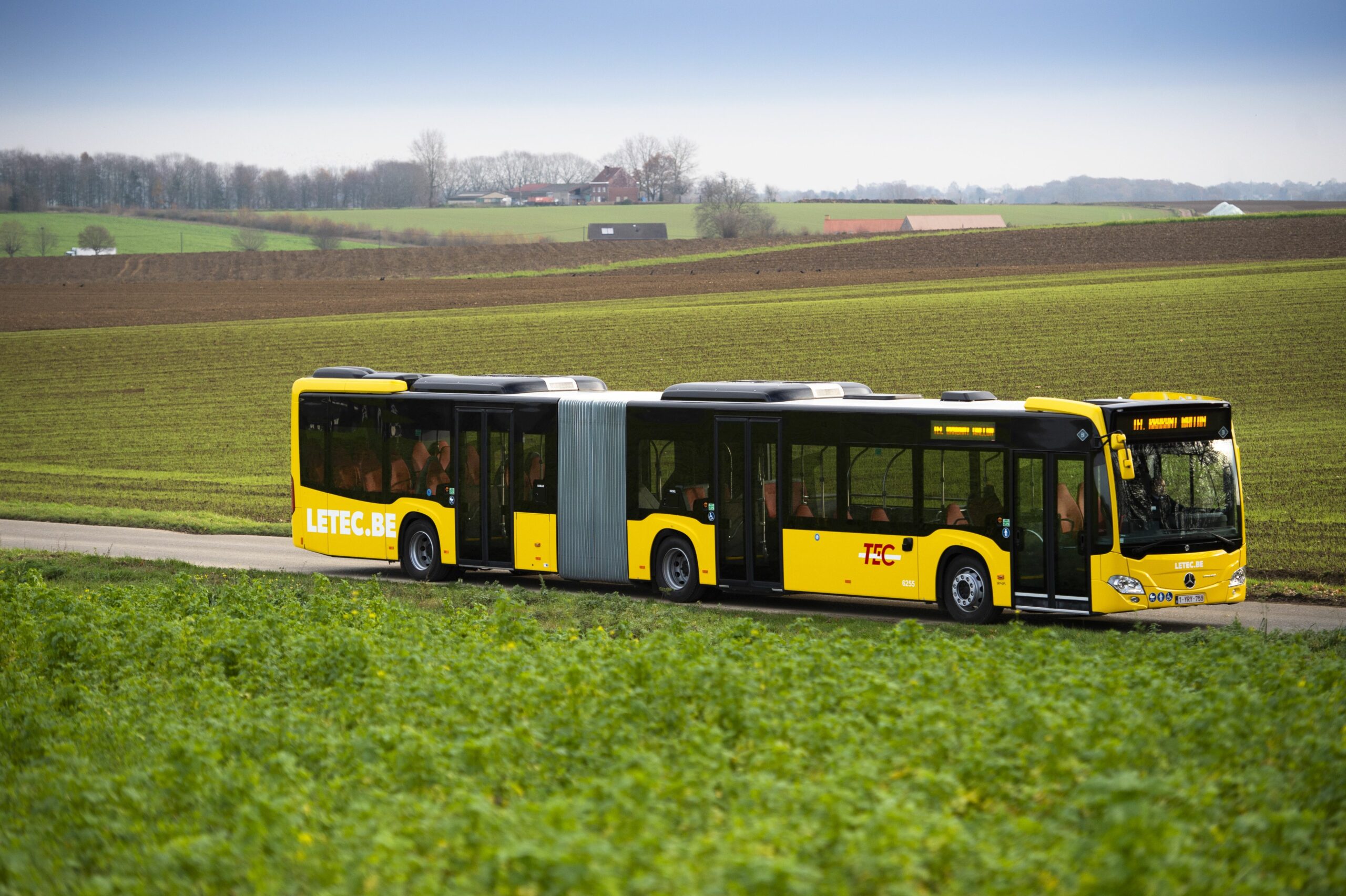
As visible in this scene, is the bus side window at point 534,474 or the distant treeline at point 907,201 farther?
the distant treeline at point 907,201

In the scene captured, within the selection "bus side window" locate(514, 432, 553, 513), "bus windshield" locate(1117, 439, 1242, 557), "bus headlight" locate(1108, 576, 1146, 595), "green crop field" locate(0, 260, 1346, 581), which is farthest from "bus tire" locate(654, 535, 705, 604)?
"green crop field" locate(0, 260, 1346, 581)

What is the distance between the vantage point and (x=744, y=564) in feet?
59.9

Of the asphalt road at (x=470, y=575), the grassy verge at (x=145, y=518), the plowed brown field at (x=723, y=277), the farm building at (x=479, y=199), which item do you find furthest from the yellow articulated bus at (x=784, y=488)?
the farm building at (x=479, y=199)

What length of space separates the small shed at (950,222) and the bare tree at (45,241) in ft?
227

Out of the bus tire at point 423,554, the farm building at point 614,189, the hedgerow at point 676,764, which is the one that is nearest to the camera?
the hedgerow at point 676,764

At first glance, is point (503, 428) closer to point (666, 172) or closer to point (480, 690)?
point (480, 690)

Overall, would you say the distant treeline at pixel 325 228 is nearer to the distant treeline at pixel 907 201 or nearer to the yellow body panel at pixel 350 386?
the distant treeline at pixel 907 201

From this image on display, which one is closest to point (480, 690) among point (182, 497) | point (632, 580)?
point (632, 580)

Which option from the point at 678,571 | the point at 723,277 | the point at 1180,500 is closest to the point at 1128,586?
the point at 1180,500

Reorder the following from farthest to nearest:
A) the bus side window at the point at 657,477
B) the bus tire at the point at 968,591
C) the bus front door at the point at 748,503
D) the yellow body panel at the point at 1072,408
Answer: the bus side window at the point at 657,477, the bus front door at the point at 748,503, the bus tire at the point at 968,591, the yellow body panel at the point at 1072,408

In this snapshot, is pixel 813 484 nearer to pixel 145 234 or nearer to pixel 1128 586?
pixel 1128 586

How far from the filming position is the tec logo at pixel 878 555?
663 inches

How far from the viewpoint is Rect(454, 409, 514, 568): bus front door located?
2053 centimetres

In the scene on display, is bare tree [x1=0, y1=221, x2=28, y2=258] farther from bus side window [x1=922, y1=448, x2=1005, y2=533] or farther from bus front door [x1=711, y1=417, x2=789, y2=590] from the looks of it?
bus side window [x1=922, y1=448, x2=1005, y2=533]
